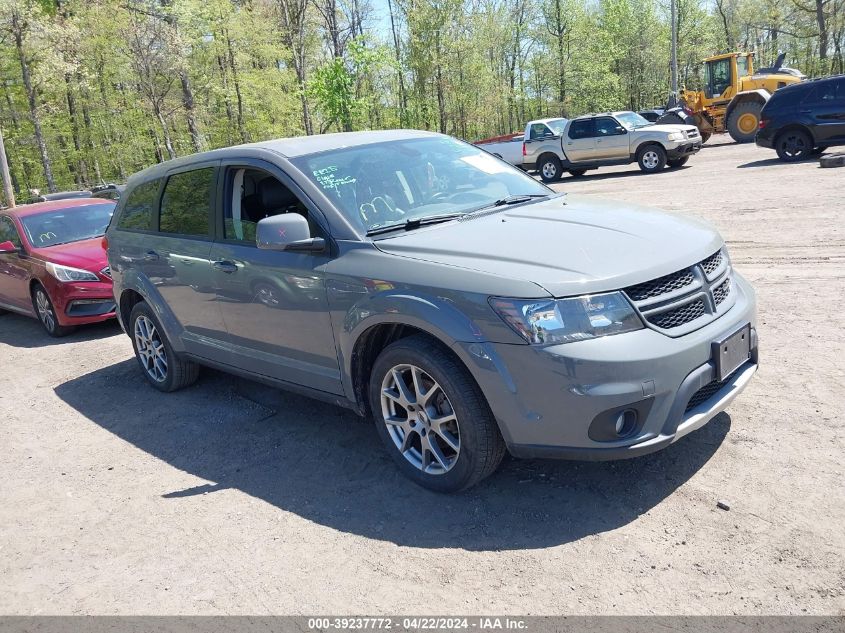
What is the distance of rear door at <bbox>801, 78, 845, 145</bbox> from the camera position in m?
16.1

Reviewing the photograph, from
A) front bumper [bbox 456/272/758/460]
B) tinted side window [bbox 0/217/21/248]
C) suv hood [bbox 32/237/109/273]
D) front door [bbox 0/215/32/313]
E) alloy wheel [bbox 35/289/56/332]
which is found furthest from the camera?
tinted side window [bbox 0/217/21/248]

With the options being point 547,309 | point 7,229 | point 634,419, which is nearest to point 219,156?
point 547,309

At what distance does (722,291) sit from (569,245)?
2.93 feet

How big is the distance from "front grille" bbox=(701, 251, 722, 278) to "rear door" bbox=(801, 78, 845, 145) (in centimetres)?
1511

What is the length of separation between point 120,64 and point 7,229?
95.1 ft

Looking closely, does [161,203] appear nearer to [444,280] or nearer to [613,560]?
[444,280]

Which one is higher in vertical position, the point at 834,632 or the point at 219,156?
the point at 219,156

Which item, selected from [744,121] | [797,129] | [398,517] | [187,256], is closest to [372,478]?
[398,517]

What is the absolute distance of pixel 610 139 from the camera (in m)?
21.4

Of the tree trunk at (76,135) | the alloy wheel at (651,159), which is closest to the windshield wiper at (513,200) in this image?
the alloy wheel at (651,159)

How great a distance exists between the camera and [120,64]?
35.0 metres

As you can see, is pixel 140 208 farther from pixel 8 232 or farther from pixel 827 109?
pixel 827 109

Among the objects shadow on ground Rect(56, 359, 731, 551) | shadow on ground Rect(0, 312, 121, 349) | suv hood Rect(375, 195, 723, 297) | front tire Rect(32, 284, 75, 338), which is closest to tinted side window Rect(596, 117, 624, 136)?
shadow on ground Rect(0, 312, 121, 349)

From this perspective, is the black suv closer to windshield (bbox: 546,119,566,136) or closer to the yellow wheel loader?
windshield (bbox: 546,119,566,136)
